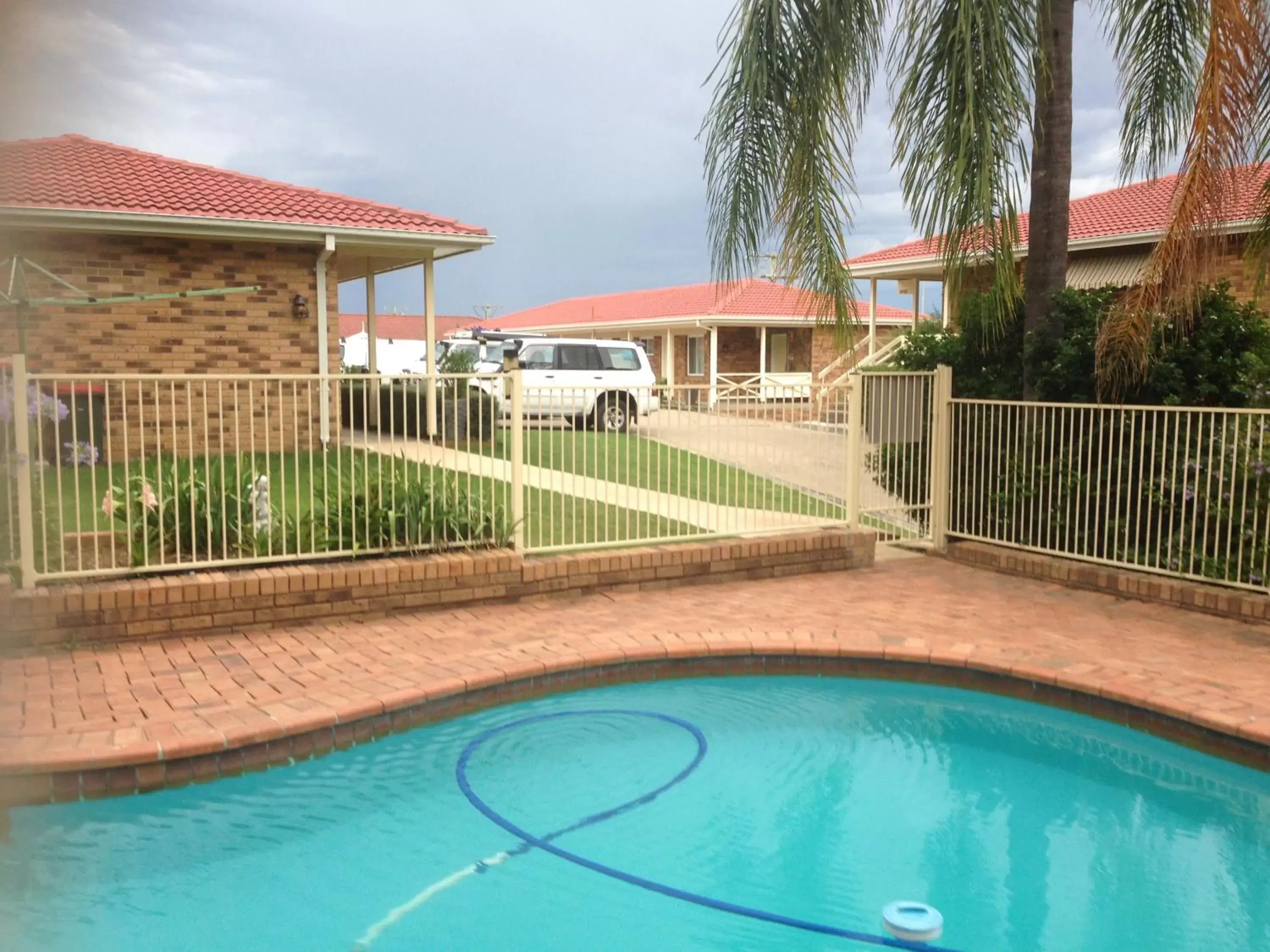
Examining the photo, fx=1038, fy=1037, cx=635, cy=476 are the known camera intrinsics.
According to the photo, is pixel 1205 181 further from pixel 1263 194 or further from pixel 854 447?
pixel 854 447

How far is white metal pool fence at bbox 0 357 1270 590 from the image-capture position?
7418 millimetres

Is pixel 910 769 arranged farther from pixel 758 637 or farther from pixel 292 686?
pixel 292 686

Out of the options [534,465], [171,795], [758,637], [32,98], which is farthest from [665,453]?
[32,98]

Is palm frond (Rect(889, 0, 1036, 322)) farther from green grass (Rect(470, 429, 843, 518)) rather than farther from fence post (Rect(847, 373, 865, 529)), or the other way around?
green grass (Rect(470, 429, 843, 518))

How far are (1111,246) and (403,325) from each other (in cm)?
5067

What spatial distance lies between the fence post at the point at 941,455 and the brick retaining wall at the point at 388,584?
966 mm

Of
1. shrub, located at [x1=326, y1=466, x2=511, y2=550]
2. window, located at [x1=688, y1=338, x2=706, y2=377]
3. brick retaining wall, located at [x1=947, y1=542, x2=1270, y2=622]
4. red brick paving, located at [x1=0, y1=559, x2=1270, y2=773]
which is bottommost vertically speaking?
red brick paving, located at [x1=0, y1=559, x2=1270, y2=773]

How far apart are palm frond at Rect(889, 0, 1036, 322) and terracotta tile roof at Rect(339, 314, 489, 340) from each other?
46.7 meters

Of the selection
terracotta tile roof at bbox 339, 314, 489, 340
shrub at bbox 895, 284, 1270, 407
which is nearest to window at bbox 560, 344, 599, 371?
shrub at bbox 895, 284, 1270, 407

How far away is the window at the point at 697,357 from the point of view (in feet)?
123

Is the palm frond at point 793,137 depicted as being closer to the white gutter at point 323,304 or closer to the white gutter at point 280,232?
the white gutter at point 280,232

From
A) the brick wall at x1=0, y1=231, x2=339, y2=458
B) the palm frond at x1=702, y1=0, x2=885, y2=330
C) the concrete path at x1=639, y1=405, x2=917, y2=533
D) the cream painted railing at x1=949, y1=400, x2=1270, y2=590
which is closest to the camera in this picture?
the cream painted railing at x1=949, y1=400, x2=1270, y2=590

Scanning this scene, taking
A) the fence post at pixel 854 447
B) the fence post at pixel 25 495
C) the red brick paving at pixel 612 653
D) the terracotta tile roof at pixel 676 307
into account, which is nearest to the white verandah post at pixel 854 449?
the fence post at pixel 854 447

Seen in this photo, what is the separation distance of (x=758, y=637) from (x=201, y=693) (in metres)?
3.66
